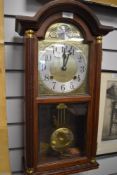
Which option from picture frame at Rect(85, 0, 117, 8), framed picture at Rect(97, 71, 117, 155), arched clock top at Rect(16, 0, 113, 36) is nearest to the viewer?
arched clock top at Rect(16, 0, 113, 36)

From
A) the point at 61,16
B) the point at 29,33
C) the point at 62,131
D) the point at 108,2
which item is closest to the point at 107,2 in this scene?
the point at 108,2

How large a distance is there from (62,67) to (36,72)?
0.36 feet

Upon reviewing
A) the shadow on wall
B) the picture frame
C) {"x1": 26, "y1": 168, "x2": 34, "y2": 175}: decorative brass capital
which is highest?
the picture frame

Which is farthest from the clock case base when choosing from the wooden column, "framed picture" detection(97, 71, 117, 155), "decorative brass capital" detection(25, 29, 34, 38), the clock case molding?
"decorative brass capital" detection(25, 29, 34, 38)

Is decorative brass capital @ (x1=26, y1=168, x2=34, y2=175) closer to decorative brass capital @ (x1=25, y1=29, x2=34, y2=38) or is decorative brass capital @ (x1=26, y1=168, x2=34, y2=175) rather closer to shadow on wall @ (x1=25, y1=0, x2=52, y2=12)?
decorative brass capital @ (x1=25, y1=29, x2=34, y2=38)

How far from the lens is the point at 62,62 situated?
85cm

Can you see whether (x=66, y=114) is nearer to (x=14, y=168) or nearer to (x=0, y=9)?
(x=14, y=168)

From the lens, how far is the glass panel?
88 centimetres

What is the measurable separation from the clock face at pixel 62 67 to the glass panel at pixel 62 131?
0.08m

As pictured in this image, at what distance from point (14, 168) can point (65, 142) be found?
0.28 m

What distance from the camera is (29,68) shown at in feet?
2.56

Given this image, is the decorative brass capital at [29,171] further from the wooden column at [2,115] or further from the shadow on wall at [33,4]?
the shadow on wall at [33,4]

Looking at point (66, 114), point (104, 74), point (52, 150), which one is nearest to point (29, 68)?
point (66, 114)

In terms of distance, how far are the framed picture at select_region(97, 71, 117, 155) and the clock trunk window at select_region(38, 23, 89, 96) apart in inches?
11.5
